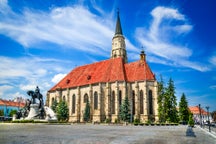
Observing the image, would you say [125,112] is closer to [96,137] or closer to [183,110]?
[183,110]

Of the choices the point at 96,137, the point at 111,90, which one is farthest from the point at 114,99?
the point at 96,137

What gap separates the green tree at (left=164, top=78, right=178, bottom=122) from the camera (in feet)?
175


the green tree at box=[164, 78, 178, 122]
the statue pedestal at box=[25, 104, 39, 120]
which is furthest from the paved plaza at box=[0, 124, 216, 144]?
the green tree at box=[164, 78, 178, 122]

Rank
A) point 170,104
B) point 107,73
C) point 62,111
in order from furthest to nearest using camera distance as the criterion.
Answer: point 107,73 → point 62,111 → point 170,104

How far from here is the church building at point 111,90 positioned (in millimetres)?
58281

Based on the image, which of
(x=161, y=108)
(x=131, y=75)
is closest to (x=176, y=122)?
(x=161, y=108)

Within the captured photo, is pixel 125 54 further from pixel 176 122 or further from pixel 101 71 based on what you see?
pixel 176 122

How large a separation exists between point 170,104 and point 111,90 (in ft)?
53.7

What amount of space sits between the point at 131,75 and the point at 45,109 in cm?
2492

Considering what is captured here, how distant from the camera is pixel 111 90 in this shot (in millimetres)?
61969

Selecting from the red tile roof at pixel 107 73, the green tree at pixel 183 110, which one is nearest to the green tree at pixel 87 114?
the red tile roof at pixel 107 73

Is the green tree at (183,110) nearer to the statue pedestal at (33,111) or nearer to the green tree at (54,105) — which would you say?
the green tree at (54,105)

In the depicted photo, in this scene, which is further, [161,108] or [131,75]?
[131,75]

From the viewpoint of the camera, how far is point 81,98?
222 feet
